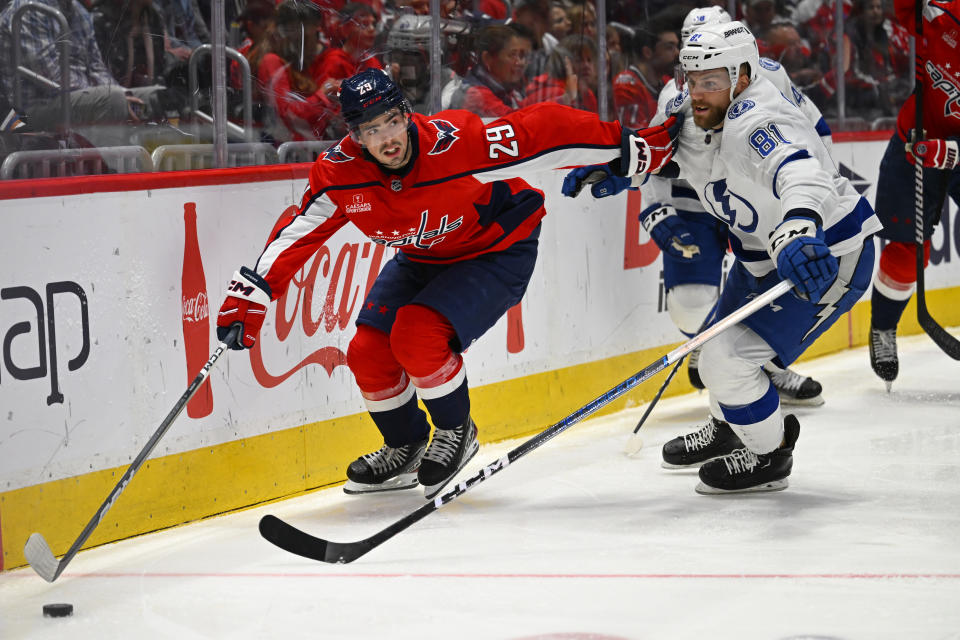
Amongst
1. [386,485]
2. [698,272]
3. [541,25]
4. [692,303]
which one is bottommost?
[386,485]

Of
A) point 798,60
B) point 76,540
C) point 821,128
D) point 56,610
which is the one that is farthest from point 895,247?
point 56,610

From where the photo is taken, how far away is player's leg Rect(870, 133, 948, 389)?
515 cm

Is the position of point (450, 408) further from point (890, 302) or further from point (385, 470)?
point (890, 302)

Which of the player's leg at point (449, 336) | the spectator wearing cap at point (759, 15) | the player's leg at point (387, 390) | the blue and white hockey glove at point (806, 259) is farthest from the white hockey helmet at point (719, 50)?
the spectator wearing cap at point (759, 15)

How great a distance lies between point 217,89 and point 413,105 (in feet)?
2.76

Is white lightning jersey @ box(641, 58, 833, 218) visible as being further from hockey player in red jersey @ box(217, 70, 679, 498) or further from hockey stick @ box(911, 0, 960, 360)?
hockey player in red jersey @ box(217, 70, 679, 498)

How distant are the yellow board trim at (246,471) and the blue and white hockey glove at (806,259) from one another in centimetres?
156

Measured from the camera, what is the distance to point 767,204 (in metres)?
3.47

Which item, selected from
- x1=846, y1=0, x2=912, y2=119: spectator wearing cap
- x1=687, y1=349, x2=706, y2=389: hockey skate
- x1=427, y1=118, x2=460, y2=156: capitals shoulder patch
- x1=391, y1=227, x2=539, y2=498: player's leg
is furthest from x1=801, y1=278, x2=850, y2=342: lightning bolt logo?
x1=846, y1=0, x2=912, y2=119: spectator wearing cap

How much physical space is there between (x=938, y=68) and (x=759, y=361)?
1.99 meters

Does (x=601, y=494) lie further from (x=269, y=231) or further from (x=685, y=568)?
(x=269, y=231)

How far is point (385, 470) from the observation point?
3.89 meters

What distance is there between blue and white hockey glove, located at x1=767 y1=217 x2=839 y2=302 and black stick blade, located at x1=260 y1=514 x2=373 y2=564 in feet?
3.98

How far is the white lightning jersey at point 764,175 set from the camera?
3.35m
